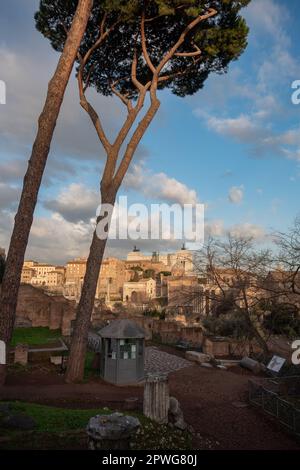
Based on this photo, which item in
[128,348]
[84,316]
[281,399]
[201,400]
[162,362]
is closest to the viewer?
[281,399]

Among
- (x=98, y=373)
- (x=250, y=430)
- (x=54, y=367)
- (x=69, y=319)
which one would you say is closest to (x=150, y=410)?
(x=250, y=430)

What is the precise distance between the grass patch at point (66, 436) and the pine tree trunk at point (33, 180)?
73.6 inches

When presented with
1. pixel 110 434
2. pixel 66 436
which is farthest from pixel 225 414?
pixel 110 434

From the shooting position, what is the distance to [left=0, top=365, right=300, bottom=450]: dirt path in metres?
6.91

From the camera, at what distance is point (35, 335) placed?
1822 cm

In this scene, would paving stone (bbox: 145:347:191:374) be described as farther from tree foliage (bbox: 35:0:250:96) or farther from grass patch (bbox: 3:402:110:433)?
tree foliage (bbox: 35:0:250:96)

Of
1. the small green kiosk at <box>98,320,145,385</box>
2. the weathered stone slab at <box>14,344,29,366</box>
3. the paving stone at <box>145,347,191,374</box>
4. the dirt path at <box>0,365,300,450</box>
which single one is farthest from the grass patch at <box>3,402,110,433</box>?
the paving stone at <box>145,347,191,374</box>

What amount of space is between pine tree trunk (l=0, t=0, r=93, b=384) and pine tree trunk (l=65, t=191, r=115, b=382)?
2.39m

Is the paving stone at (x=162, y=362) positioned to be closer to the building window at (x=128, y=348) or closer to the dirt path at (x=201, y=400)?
the dirt path at (x=201, y=400)

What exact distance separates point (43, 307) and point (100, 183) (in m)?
12.8

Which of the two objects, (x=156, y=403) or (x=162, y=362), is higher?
(x=156, y=403)

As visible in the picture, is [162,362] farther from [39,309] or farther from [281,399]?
[39,309]

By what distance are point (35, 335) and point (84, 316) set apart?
943 cm

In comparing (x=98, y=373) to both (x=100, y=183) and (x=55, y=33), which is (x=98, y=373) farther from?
(x=55, y=33)
